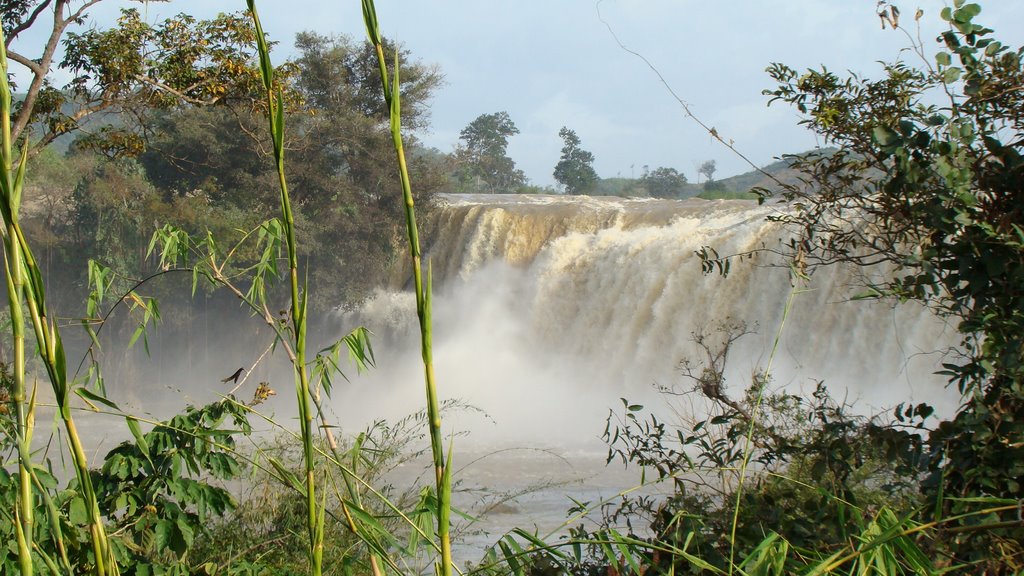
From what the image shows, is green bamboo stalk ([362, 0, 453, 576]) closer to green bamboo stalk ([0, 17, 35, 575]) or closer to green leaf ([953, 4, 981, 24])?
green bamboo stalk ([0, 17, 35, 575])

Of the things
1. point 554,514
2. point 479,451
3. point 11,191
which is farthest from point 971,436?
point 479,451

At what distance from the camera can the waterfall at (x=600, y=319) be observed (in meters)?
11.7

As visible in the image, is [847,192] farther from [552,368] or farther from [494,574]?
[552,368]

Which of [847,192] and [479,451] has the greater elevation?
[847,192]

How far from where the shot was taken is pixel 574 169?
44125mm

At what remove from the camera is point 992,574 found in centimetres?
166

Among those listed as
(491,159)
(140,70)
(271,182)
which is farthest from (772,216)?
(491,159)

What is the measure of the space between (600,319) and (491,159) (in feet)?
88.6

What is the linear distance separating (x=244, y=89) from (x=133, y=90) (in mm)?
1081

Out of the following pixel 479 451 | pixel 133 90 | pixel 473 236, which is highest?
pixel 133 90

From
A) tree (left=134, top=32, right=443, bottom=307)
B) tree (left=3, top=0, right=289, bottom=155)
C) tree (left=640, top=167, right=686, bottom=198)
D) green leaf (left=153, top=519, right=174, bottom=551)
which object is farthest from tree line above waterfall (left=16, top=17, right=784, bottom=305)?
tree (left=640, top=167, right=686, bottom=198)

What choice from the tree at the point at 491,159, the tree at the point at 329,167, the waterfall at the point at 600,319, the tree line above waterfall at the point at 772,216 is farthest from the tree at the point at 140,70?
the tree at the point at 491,159

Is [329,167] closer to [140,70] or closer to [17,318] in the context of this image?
[140,70]

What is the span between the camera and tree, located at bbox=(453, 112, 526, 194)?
4225 cm
